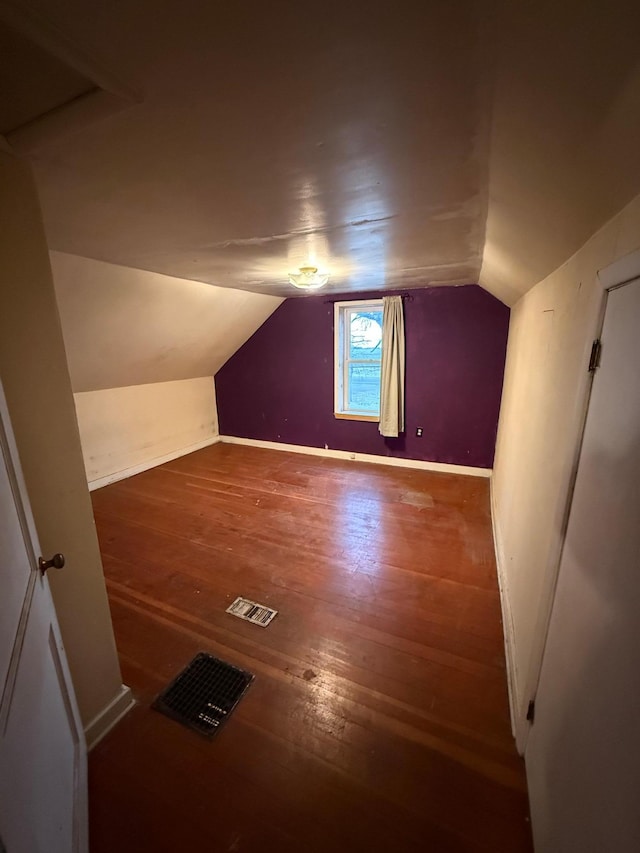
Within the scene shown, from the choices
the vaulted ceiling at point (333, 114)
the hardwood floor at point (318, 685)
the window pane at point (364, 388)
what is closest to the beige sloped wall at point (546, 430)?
the vaulted ceiling at point (333, 114)

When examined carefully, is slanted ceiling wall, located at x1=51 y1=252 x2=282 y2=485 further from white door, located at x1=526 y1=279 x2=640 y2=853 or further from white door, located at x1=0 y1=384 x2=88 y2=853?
white door, located at x1=526 y1=279 x2=640 y2=853

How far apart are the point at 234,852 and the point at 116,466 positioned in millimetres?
3662

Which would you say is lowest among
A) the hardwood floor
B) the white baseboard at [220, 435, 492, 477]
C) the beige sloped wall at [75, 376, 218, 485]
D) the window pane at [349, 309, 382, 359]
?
the hardwood floor

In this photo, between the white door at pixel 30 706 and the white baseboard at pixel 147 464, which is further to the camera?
the white baseboard at pixel 147 464

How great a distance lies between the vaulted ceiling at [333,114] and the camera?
54cm

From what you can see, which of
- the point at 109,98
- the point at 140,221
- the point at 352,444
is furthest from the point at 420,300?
the point at 109,98

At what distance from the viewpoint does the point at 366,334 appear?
438 centimetres

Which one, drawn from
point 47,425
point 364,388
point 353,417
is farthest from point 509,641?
point 364,388

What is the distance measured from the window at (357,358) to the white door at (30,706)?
371 cm

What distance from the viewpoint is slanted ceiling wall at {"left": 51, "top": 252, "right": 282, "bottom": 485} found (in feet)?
8.30

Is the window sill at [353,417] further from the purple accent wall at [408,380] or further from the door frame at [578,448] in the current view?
the door frame at [578,448]

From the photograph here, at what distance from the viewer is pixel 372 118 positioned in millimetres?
825

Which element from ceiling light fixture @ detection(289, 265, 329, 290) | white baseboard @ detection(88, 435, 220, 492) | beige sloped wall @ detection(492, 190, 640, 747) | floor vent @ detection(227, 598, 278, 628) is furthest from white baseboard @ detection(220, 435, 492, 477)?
floor vent @ detection(227, 598, 278, 628)

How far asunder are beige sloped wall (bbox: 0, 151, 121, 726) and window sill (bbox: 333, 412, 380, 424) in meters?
3.43
